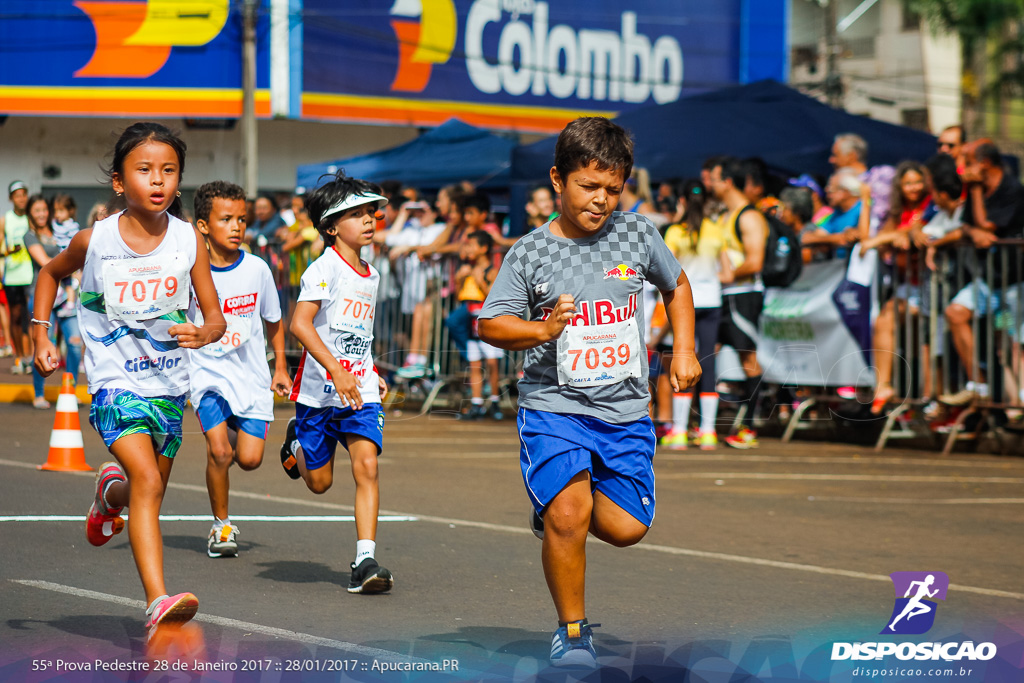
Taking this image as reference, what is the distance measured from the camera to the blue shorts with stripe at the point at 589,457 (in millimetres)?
4410

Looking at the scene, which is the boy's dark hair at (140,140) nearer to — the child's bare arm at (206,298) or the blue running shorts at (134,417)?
the child's bare arm at (206,298)

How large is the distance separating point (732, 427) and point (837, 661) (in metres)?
7.82

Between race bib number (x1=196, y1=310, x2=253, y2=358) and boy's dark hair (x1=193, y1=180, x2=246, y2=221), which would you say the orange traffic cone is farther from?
boy's dark hair (x1=193, y1=180, x2=246, y2=221)

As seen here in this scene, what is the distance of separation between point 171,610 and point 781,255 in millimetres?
8282

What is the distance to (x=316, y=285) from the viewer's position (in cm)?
621

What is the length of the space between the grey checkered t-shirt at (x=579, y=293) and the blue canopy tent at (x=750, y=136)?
1054 cm

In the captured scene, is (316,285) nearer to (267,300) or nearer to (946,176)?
(267,300)

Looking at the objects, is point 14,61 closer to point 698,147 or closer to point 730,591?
point 698,147

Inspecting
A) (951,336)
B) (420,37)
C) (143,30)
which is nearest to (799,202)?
(951,336)

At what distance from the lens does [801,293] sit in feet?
41.0

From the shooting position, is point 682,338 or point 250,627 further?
point 250,627

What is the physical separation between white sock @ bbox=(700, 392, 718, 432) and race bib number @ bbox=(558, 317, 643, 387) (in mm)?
7271

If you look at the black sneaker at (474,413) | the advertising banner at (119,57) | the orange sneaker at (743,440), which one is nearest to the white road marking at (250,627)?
the orange sneaker at (743,440)

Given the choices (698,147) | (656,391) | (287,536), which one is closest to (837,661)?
(287,536)
